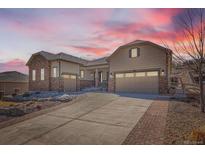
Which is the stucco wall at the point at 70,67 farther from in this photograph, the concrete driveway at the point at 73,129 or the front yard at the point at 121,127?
the concrete driveway at the point at 73,129

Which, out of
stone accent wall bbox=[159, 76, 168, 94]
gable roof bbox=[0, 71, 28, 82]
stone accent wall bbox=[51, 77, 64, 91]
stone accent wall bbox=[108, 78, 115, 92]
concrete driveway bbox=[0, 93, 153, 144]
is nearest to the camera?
concrete driveway bbox=[0, 93, 153, 144]

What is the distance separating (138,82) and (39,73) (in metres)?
10.1

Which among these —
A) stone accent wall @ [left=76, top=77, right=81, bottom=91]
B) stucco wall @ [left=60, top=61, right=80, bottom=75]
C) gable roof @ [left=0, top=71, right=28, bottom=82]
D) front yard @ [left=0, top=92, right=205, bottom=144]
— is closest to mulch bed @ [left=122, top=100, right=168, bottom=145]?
front yard @ [left=0, top=92, right=205, bottom=144]

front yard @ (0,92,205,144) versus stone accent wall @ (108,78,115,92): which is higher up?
stone accent wall @ (108,78,115,92)

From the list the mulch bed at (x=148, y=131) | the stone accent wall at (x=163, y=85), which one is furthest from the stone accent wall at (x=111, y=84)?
the mulch bed at (x=148, y=131)

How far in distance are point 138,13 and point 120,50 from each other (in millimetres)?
7166

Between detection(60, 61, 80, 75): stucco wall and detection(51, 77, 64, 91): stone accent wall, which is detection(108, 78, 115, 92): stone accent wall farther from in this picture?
detection(51, 77, 64, 91): stone accent wall

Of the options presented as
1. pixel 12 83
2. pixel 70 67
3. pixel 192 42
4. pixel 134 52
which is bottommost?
pixel 12 83

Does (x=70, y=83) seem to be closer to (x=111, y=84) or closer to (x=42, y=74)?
(x=42, y=74)

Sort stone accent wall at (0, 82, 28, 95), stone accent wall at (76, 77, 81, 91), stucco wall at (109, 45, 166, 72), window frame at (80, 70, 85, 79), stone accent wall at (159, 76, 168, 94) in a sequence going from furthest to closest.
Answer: window frame at (80, 70, 85, 79) < stone accent wall at (0, 82, 28, 95) < stone accent wall at (76, 77, 81, 91) < stucco wall at (109, 45, 166, 72) < stone accent wall at (159, 76, 168, 94)

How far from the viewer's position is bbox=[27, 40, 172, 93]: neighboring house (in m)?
12.1

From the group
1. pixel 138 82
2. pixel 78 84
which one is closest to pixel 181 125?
pixel 138 82

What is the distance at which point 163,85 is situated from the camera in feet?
39.0
